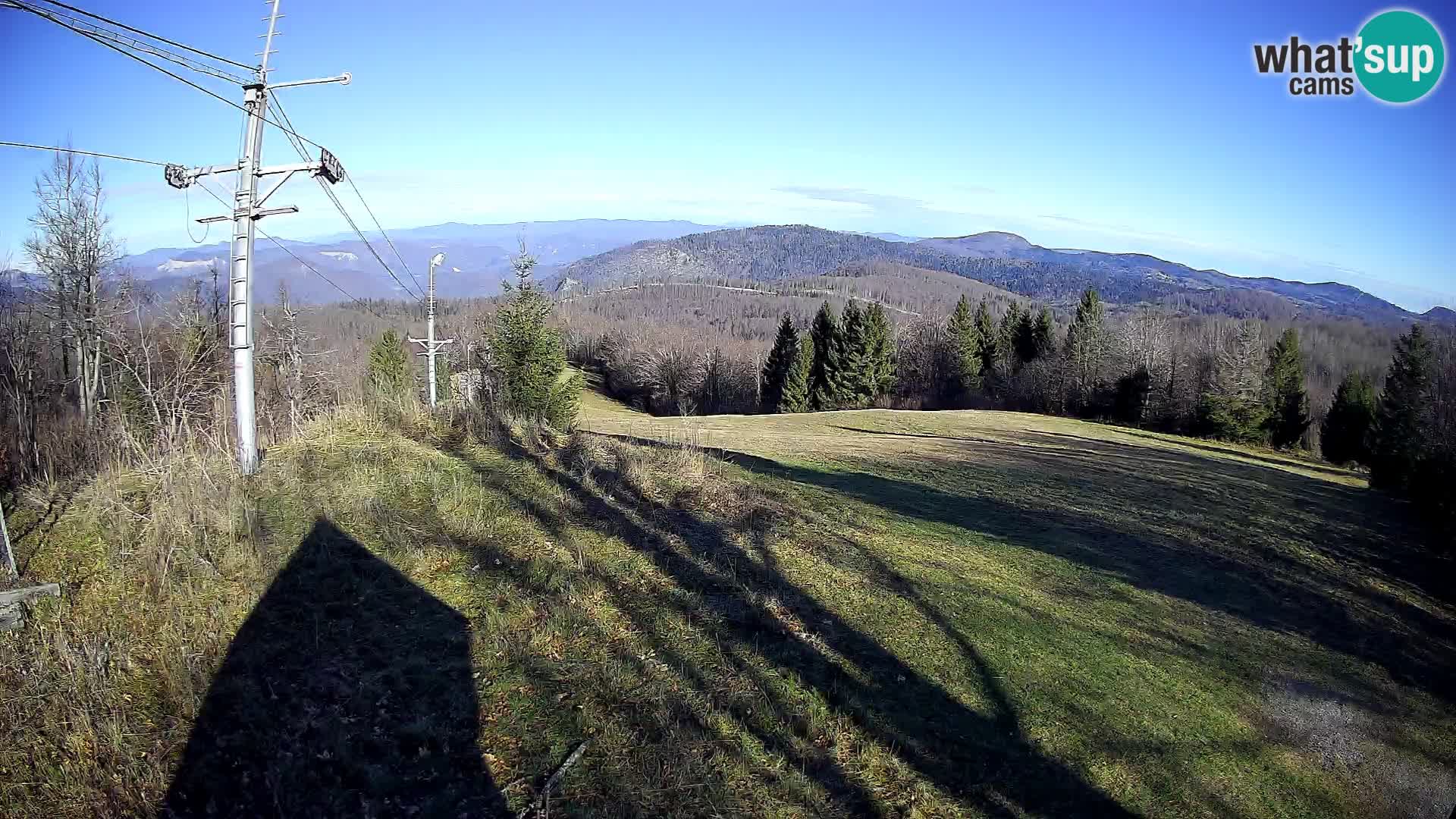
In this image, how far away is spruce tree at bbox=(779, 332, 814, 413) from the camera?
48744mm

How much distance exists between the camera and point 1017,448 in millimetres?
20094

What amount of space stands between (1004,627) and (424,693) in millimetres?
4471

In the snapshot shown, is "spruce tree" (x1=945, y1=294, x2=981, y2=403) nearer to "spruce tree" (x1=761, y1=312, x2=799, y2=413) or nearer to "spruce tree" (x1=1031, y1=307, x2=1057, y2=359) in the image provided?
"spruce tree" (x1=1031, y1=307, x2=1057, y2=359)

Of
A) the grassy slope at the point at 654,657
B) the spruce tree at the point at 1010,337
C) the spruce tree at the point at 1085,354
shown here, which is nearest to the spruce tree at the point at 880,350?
the spruce tree at the point at 1010,337

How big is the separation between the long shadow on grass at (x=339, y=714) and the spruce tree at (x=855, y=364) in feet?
146

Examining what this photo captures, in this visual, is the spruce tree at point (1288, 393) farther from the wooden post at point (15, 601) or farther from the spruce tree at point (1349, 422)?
the wooden post at point (15, 601)

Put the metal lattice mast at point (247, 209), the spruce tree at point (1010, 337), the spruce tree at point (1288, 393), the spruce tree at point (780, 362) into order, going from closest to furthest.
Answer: the metal lattice mast at point (247, 209) < the spruce tree at point (1288, 393) < the spruce tree at point (1010, 337) < the spruce tree at point (780, 362)

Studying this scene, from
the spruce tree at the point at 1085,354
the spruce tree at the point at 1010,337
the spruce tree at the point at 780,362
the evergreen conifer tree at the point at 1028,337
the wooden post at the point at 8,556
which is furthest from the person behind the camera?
the spruce tree at the point at 780,362

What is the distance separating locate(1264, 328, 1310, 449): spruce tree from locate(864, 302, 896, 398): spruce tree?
70.3 ft

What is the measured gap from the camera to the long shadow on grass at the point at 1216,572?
7.16 meters

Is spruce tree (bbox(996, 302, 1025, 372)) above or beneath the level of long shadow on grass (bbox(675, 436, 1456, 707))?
above

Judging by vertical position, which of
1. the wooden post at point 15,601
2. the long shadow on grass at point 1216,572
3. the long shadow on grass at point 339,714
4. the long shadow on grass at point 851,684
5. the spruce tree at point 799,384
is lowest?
the spruce tree at point 799,384

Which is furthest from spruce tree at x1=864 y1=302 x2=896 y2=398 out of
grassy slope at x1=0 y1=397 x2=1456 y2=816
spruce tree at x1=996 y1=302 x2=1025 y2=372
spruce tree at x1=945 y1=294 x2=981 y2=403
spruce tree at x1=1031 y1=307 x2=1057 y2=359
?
grassy slope at x1=0 y1=397 x2=1456 y2=816

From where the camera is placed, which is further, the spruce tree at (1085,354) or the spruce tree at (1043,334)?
the spruce tree at (1043,334)
